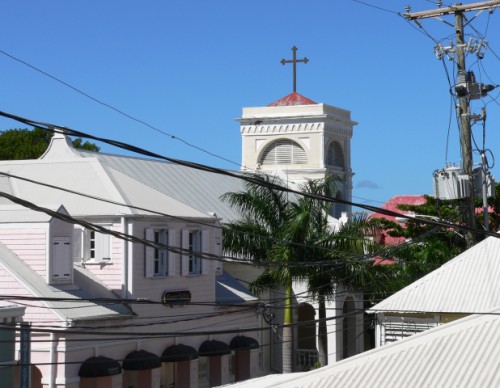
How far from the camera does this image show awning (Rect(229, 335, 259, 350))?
41188mm

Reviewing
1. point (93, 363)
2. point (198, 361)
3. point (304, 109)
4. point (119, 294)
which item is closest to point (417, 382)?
point (93, 363)

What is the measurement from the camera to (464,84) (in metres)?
27.9

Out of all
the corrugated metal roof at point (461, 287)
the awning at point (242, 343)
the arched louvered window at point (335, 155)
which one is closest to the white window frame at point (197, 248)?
the awning at point (242, 343)

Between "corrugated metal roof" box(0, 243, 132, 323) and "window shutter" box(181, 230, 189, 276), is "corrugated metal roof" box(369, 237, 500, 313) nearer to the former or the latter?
"corrugated metal roof" box(0, 243, 132, 323)

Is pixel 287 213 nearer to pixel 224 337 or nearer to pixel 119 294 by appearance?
pixel 224 337

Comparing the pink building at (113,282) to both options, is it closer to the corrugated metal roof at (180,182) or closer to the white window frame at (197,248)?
the white window frame at (197,248)

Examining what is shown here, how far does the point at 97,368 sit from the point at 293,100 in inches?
1274

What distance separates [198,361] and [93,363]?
26.1ft

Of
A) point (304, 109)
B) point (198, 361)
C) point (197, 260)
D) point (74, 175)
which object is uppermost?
point (304, 109)

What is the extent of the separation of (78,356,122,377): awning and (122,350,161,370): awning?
1.22 meters

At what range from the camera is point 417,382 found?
16.6 meters

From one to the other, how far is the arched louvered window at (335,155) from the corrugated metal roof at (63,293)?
28.3 meters

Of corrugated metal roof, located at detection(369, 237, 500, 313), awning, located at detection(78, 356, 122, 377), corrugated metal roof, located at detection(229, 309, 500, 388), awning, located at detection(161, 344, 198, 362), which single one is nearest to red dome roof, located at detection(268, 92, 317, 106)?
awning, located at detection(161, 344, 198, 362)

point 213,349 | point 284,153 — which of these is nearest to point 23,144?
point 284,153
